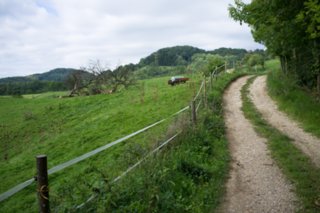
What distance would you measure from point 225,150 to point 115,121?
11.4 meters

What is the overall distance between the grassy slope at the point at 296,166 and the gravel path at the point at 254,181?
194 mm

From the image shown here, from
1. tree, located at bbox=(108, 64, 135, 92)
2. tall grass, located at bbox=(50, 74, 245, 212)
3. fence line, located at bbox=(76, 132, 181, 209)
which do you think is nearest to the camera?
fence line, located at bbox=(76, 132, 181, 209)

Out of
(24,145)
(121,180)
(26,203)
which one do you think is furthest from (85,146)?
(121,180)

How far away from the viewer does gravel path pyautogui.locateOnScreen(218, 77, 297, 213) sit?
18.6 ft

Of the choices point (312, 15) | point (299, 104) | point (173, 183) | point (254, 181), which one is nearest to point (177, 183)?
point (173, 183)

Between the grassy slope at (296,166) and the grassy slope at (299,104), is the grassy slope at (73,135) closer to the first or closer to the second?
the grassy slope at (296,166)

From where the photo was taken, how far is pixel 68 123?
2466 cm

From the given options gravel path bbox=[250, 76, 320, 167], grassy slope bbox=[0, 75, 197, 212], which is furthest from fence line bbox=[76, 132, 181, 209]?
gravel path bbox=[250, 76, 320, 167]

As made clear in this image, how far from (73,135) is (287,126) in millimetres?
13072

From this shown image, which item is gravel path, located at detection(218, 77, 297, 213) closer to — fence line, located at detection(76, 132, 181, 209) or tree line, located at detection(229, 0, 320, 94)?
fence line, located at detection(76, 132, 181, 209)

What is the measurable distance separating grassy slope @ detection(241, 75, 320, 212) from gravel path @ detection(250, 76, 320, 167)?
29 cm

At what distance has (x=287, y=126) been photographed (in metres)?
12.2

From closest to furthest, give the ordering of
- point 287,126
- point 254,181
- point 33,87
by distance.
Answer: point 254,181, point 287,126, point 33,87

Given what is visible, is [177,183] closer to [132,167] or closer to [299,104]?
[132,167]
